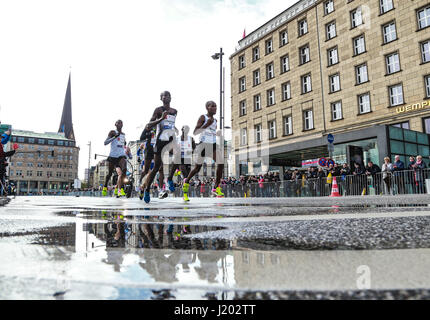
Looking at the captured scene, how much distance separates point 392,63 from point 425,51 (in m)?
2.00

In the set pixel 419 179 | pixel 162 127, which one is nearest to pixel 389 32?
pixel 419 179

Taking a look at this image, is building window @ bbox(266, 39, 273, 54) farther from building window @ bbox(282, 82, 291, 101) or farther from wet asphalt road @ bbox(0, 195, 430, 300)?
wet asphalt road @ bbox(0, 195, 430, 300)

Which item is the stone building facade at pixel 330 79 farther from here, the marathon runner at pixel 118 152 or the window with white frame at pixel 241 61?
the marathon runner at pixel 118 152

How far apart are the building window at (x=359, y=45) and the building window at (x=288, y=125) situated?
7067 millimetres

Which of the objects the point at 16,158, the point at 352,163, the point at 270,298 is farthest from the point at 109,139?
the point at 16,158

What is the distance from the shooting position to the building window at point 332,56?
984 inches

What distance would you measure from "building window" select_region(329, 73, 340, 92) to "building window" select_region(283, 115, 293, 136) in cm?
417

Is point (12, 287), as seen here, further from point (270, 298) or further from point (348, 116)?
point (348, 116)

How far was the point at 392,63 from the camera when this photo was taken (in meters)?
21.5

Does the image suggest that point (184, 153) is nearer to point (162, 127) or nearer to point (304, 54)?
point (162, 127)

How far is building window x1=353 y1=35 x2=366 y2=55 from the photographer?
76.0 ft

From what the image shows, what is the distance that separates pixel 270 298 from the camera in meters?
0.55
